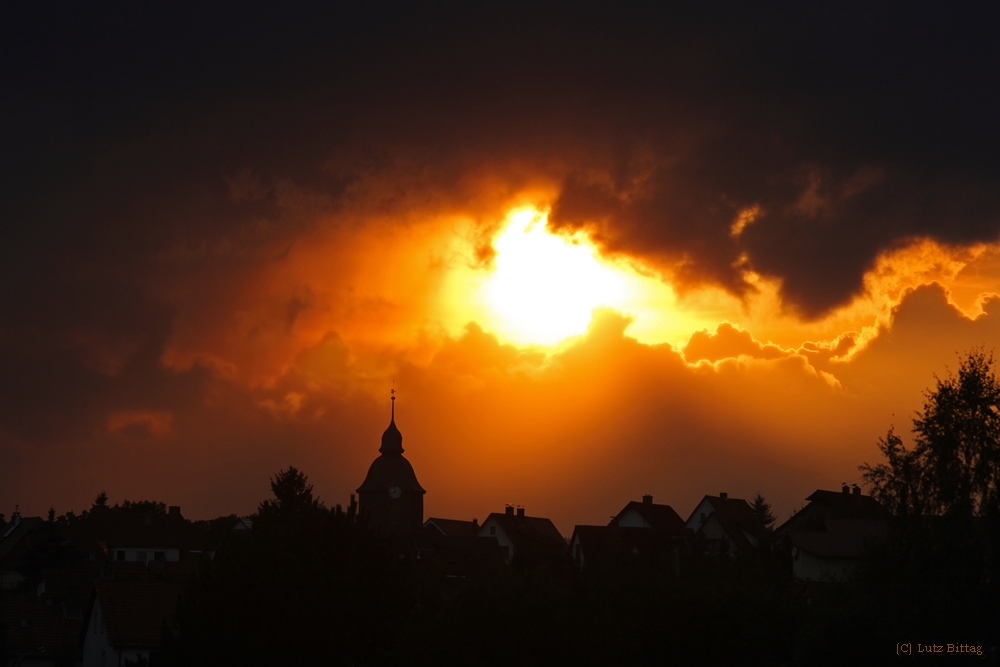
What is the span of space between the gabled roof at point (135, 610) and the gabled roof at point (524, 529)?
55957mm

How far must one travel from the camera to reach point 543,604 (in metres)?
41.8

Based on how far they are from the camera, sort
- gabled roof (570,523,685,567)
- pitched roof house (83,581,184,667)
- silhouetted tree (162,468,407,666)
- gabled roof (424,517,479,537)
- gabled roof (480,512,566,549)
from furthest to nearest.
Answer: gabled roof (424,517,479,537), gabled roof (480,512,566,549), gabled roof (570,523,685,567), pitched roof house (83,581,184,667), silhouetted tree (162,468,407,666)

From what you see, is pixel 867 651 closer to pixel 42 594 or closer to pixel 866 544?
pixel 866 544

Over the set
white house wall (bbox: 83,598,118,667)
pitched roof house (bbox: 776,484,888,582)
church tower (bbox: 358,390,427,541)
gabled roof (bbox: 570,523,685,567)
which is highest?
church tower (bbox: 358,390,427,541)

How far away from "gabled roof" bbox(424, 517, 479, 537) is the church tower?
3688mm

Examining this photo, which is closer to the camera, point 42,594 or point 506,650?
point 506,650

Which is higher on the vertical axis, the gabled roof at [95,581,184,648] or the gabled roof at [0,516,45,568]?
the gabled roof at [0,516,45,568]

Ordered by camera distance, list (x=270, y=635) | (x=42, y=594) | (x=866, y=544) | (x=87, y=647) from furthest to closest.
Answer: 1. (x=42, y=594)
2. (x=87, y=647)
3. (x=866, y=544)
4. (x=270, y=635)

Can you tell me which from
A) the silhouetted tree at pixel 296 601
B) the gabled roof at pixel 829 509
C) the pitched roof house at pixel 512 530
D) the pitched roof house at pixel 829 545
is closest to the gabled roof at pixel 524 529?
the pitched roof house at pixel 512 530

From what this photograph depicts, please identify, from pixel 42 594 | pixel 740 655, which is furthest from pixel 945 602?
pixel 42 594

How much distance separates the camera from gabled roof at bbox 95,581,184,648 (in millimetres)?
58875

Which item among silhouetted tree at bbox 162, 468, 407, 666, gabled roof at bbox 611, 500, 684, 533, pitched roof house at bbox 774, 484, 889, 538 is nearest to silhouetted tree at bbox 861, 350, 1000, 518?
silhouetted tree at bbox 162, 468, 407, 666

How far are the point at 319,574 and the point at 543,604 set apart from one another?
8065 millimetres

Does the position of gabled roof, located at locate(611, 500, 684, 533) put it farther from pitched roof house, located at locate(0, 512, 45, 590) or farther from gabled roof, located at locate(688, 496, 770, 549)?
pitched roof house, located at locate(0, 512, 45, 590)
